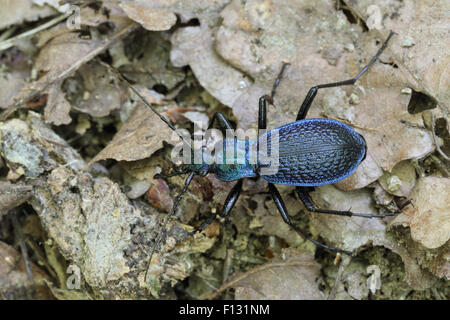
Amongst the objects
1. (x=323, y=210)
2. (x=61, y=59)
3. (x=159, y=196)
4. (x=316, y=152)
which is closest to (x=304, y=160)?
(x=316, y=152)

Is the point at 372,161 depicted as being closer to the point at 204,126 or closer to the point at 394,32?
the point at 394,32

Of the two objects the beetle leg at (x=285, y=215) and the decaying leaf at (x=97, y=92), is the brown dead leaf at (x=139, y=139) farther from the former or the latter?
the beetle leg at (x=285, y=215)

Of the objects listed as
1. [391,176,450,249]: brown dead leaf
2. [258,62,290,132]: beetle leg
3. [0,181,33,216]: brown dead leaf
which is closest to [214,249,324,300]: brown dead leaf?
Result: [391,176,450,249]: brown dead leaf

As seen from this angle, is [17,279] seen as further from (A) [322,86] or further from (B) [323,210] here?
(A) [322,86]

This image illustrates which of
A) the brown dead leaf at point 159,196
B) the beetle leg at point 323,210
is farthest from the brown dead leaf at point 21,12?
the beetle leg at point 323,210

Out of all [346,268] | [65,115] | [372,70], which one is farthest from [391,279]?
[65,115]

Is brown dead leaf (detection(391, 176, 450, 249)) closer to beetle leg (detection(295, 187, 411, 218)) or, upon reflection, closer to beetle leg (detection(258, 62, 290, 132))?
beetle leg (detection(295, 187, 411, 218))
